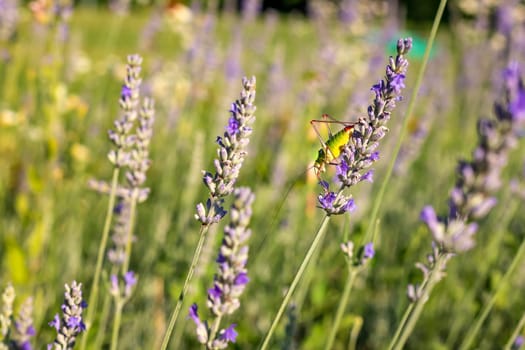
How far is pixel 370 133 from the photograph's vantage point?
95cm

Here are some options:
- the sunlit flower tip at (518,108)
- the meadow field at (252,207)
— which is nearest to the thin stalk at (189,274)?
the meadow field at (252,207)

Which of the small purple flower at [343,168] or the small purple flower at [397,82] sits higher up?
the small purple flower at [397,82]

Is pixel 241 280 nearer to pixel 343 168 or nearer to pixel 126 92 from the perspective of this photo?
pixel 343 168

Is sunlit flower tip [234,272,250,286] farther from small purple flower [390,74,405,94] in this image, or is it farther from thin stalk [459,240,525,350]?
thin stalk [459,240,525,350]

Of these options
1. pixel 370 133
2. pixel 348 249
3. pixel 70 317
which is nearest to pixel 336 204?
pixel 370 133

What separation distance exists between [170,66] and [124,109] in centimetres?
331

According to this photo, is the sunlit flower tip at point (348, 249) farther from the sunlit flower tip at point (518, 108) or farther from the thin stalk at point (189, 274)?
the sunlit flower tip at point (518, 108)

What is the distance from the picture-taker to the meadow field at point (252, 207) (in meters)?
0.94

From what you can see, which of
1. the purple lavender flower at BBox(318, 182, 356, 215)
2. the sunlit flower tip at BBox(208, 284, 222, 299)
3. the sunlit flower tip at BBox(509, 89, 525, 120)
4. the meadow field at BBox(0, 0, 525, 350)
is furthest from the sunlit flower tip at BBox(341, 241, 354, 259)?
the sunlit flower tip at BBox(509, 89, 525, 120)

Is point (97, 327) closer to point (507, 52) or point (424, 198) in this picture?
point (424, 198)

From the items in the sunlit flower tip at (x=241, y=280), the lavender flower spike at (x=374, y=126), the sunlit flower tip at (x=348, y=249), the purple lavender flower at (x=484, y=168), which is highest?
the lavender flower spike at (x=374, y=126)

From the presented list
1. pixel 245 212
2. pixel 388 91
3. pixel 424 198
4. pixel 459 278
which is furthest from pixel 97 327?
pixel 424 198

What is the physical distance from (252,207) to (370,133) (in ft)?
5.59

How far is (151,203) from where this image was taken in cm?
320
